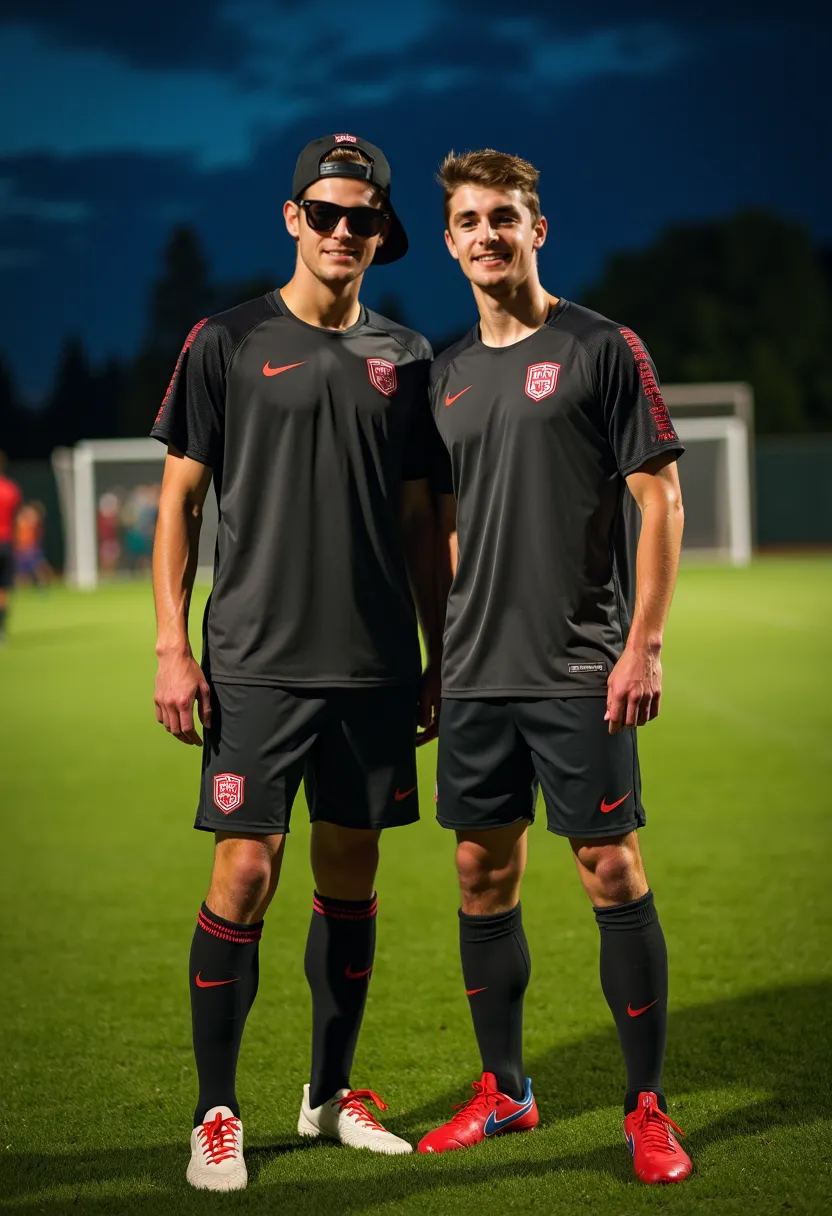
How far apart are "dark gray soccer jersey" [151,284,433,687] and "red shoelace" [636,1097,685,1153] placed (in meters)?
1.13

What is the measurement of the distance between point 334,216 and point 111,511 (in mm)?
28700

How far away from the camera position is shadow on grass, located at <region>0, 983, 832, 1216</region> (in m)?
3.12

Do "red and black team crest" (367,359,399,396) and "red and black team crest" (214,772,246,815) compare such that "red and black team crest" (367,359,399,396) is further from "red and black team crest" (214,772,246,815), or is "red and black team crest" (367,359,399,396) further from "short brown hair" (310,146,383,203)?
"red and black team crest" (214,772,246,815)

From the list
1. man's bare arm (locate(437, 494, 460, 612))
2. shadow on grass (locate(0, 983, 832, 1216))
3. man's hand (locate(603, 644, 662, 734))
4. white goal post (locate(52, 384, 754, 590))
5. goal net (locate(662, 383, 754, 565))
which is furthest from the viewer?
white goal post (locate(52, 384, 754, 590))

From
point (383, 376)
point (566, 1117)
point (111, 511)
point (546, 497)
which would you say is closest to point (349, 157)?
point (383, 376)

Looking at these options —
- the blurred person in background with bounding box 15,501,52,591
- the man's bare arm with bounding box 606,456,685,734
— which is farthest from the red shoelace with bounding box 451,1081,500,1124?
the blurred person in background with bounding box 15,501,52,591

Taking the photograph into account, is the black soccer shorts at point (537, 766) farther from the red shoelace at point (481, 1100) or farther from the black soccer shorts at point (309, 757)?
the red shoelace at point (481, 1100)

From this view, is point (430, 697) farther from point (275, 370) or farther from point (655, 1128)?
point (655, 1128)

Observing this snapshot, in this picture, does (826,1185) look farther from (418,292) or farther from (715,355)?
(418,292)

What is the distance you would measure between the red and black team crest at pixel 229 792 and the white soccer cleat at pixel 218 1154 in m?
0.68

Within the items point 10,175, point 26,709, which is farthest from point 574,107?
point 26,709

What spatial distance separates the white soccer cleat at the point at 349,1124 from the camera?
3.42m

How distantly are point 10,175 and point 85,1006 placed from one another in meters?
105

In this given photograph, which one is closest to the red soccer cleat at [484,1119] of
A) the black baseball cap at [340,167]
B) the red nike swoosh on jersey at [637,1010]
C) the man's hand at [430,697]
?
the red nike swoosh on jersey at [637,1010]
